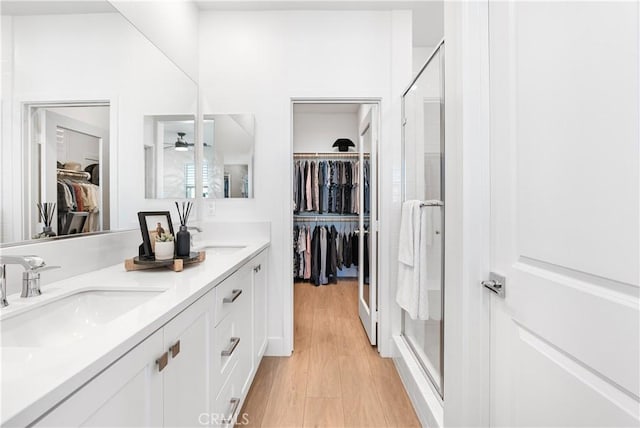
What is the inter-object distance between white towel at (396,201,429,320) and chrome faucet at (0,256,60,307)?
1.70 metres

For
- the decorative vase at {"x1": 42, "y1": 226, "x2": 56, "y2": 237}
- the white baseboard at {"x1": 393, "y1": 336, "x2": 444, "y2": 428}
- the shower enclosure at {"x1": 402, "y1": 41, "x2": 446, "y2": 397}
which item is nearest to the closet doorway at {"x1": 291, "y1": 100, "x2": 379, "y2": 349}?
the white baseboard at {"x1": 393, "y1": 336, "x2": 444, "y2": 428}

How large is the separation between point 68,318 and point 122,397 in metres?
0.48

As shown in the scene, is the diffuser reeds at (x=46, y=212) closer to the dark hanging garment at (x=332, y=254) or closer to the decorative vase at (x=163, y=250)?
the decorative vase at (x=163, y=250)

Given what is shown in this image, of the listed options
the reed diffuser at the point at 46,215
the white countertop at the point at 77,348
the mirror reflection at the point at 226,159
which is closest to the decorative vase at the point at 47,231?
the reed diffuser at the point at 46,215

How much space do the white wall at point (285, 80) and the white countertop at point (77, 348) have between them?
3.96ft

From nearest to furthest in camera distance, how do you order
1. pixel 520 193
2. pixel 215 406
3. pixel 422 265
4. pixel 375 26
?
pixel 520 193
pixel 215 406
pixel 422 265
pixel 375 26

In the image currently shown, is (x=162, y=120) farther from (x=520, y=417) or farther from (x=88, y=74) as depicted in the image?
(x=520, y=417)

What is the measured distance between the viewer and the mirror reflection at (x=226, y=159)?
7.79ft

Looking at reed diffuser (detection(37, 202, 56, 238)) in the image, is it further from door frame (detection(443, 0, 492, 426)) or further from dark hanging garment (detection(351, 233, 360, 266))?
dark hanging garment (detection(351, 233, 360, 266))

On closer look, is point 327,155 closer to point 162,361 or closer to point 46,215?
point 46,215

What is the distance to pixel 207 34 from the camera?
7.77 ft

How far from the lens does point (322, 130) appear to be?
16.0ft

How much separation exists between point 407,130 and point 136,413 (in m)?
2.10

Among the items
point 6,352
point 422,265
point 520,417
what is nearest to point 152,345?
point 6,352
